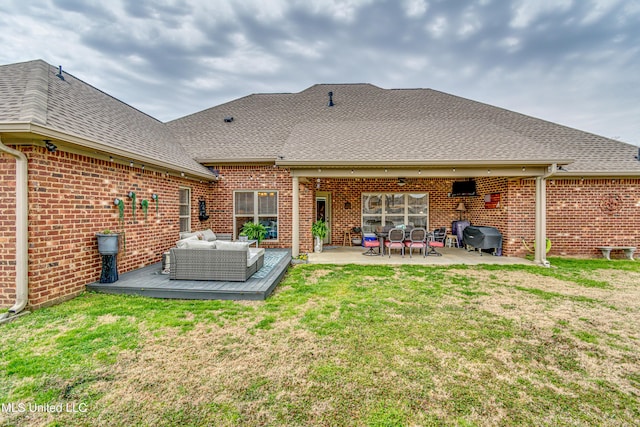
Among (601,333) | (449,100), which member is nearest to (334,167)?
(601,333)

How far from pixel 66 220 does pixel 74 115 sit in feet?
6.59

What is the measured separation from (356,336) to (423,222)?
908 centimetres

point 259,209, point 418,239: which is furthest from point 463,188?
point 259,209

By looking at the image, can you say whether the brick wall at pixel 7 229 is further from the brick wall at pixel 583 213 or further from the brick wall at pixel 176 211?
the brick wall at pixel 583 213

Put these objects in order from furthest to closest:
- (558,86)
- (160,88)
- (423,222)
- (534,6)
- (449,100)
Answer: (160,88), (558,86), (449,100), (423,222), (534,6)

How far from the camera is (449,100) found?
41.2 ft

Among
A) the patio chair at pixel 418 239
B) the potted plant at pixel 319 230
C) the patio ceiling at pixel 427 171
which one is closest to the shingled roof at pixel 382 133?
the patio ceiling at pixel 427 171

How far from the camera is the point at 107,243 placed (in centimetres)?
488

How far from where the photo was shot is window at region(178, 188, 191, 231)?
8.16m

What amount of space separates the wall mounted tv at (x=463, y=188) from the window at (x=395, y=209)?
1.07 metres

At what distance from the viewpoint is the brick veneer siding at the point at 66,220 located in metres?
3.97

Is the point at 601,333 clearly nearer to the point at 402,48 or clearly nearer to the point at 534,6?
the point at 534,6

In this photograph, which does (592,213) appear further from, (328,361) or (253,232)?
(253,232)

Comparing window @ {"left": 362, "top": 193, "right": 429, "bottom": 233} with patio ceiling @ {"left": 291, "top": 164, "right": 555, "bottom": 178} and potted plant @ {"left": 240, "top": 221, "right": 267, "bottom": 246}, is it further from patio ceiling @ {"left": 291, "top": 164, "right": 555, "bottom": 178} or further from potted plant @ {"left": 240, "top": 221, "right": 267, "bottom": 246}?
potted plant @ {"left": 240, "top": 221, "right": 267, "bottom": 246}
